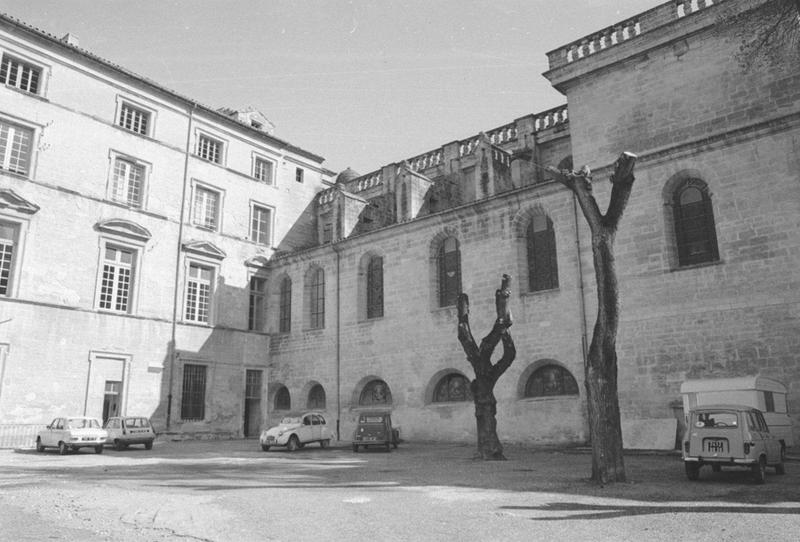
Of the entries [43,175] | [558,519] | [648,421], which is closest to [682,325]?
[648,421]

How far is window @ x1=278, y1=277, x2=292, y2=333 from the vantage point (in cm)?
2908

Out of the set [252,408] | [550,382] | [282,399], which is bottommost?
[252,408]

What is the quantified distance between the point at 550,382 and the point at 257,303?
1536cm

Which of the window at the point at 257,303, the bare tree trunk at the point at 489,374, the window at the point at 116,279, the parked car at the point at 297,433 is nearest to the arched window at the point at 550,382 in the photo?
the bare tree trunk at the point at 489,374

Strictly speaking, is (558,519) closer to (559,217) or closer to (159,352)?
(559,217)

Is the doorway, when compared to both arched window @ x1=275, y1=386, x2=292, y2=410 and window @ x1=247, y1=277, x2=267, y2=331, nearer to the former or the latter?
arched window @ x1=275, y1=386, x2=292, y2=410

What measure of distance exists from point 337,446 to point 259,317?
9385mm

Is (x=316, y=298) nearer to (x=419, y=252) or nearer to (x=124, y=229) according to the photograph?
(x=419, y=252)

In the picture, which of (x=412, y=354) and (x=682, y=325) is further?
(x=412, y=354)

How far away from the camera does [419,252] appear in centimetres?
2420

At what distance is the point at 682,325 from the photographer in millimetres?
17109

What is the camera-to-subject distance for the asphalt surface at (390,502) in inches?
265

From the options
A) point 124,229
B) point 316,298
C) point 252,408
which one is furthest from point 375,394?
point 124,229

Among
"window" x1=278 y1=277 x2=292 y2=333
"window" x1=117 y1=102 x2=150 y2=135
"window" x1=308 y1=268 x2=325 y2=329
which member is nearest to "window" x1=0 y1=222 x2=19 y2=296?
"window" x1=117 y1=102 x2=150 y2=135
